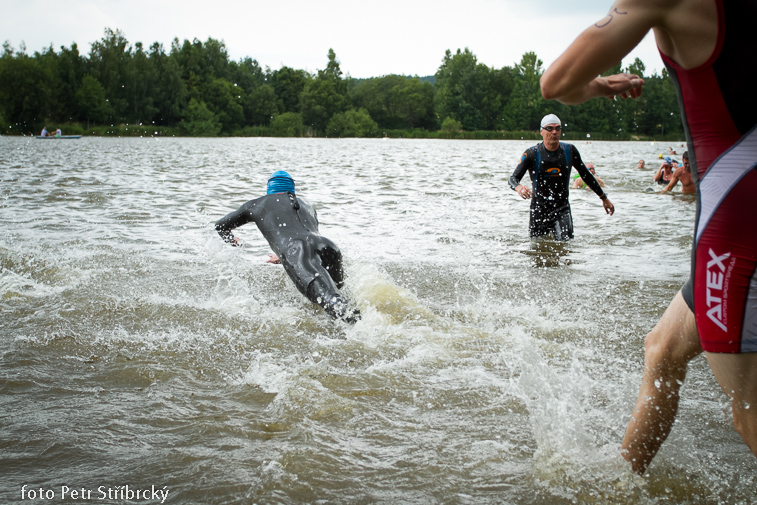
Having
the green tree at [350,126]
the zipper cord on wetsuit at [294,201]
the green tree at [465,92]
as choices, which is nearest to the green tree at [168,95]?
the green tree at [350,126]

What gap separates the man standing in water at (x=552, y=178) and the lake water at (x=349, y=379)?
463mm

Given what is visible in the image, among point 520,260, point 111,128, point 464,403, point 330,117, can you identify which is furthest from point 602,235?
point 330,117

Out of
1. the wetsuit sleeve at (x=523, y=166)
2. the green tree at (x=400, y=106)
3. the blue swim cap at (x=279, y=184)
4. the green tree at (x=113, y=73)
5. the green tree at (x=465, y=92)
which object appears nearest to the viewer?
the blue swim cap at (x=279, y=184)

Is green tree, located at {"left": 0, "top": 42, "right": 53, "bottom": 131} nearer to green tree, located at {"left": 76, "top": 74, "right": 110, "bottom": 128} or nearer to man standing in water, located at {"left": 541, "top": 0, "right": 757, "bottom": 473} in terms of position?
green tree, located at {"left": 76, "top": 74, "right": 110, "bottom": 128}

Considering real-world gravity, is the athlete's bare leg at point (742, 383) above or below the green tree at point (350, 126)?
below

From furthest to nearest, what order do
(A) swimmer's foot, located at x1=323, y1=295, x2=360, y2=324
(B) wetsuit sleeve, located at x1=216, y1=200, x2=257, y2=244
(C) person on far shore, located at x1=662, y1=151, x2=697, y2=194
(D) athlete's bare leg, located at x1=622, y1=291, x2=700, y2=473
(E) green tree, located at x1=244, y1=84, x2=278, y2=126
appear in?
1. (E) green tree, located at x1=244, y1=84, x2=278, y2=126
2. (C) person on far shore, located at x1=662, y1=151, x2=697, y2=194
3. (B) wetsuit sleeve, located at x1=216, y1=200, x2=257, y2=244
4. (A) swimmer's foot, located at x1=323, y1=295, x2=360, y2=324
5. (D) athlete's bare leg, located at x1=622, y1=291, x2=700, y2=473

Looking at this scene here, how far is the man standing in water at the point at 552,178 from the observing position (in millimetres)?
7965

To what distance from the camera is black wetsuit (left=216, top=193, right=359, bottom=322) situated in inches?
191

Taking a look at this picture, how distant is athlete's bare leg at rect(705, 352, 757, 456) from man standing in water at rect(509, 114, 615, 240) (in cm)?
604

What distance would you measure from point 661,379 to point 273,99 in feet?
413

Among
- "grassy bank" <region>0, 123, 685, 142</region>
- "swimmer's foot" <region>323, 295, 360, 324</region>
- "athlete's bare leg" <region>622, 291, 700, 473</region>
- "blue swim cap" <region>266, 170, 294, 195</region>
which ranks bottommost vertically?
"swimmer's foot" <region>323, 295, 360, 324</region>

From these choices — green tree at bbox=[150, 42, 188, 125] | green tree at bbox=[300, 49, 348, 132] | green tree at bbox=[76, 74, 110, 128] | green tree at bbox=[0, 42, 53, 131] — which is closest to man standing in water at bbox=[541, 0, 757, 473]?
green tree at bbox=[0, 42, 53, 131]

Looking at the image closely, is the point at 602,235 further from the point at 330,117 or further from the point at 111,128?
the point at 330,117

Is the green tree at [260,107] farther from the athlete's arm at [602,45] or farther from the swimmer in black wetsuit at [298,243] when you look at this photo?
the athlete's arm at [602,45]
